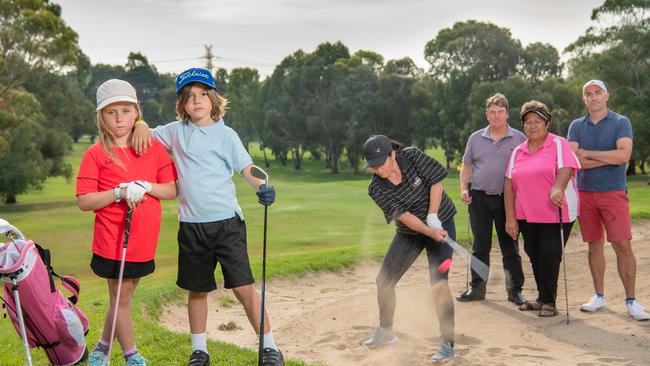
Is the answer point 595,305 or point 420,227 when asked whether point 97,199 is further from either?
point 595,305

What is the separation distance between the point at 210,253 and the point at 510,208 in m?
3.72

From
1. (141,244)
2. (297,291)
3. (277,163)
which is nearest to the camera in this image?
(141,244)

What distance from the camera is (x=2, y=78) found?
44.4 metres

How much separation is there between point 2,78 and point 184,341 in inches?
1690

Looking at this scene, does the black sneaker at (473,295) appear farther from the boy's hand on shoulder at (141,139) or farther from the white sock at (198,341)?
the boy's hand on shoulder at (141,139)

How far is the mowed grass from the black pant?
3.17 meters

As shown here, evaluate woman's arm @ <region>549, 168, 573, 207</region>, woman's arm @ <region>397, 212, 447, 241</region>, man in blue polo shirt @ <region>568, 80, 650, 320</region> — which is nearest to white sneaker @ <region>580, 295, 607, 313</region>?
man in blue polo shirt @ <region>568, 80, 650, 320</region>

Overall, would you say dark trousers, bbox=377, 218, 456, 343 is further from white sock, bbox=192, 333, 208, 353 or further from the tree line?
the tree line

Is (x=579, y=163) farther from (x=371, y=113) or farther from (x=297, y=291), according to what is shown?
(x=371, y=113)

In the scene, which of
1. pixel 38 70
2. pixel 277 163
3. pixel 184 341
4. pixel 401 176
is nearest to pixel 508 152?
pixel 401 176

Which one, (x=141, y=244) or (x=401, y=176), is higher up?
(x=401, y=176)

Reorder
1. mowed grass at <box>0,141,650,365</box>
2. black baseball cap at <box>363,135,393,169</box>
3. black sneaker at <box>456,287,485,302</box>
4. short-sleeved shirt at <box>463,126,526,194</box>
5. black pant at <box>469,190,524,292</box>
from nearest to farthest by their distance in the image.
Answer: black baseball cap at <box>363,135,393,169</box> → mowed grass at <box>0,141,650,365</box> → short-sleeved shirt at <box>463,126,526,194</box> → black pant at <box>469,190,524,292</box> → black sneaker at <box>456,287,485,302</box>

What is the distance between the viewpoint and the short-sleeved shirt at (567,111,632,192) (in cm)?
741

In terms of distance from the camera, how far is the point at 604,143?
7457mm
